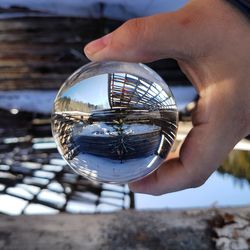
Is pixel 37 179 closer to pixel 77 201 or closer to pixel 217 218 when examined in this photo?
pixel 77 201

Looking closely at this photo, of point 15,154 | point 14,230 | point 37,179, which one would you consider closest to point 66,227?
point 14,230

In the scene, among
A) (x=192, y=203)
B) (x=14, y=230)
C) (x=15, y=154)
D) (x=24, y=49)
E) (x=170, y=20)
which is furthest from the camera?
(x=24, y=49)

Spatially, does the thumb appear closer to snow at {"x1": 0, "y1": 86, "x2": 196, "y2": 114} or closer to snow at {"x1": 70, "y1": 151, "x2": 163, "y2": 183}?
snow at {"x1": 70, "y1": 151, "x2": 163, "y2": 183}

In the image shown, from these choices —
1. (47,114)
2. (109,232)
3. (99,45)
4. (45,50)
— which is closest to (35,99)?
(47,114)

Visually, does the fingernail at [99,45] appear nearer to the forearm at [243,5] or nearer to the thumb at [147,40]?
the thumb at [147,40]

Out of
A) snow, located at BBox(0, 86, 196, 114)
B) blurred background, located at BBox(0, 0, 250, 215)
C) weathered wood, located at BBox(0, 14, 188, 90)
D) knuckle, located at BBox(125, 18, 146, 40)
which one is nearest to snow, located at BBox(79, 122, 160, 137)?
knuckle, located at BBox(125, 18, 146, 40)

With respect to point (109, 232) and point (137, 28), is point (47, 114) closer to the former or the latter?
point (109, 232)

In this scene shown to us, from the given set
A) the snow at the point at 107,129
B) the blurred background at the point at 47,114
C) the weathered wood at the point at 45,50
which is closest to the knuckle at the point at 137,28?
the snow at the point at 107,129
